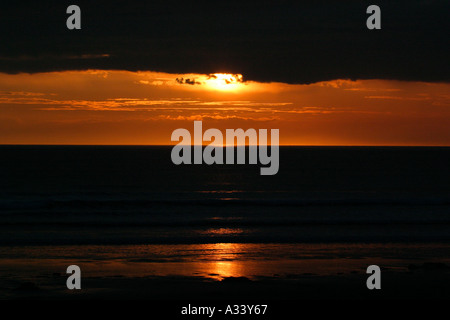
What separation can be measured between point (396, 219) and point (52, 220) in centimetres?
1551

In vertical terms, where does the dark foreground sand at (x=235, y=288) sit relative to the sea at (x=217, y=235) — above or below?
below

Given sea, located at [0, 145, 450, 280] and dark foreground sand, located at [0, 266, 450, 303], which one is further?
sea, located at [0, 145, 450, 280]

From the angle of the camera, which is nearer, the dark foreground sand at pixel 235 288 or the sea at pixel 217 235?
the dark foreground sand at pixel 235 288

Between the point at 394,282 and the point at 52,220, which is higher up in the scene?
the point at 52,220

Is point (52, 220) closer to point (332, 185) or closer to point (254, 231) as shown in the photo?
point (254, 231)

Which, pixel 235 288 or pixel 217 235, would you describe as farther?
pixel 217 235

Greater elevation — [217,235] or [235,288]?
[217,235]

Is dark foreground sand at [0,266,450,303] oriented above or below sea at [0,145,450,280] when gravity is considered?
below
